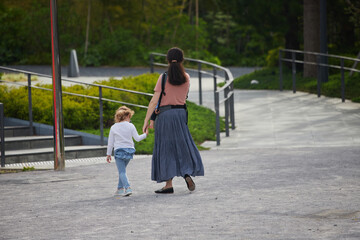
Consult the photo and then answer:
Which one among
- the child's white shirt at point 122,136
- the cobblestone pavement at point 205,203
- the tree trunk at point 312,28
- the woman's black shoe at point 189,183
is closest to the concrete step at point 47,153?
the cobblestone pavement at point 205,203

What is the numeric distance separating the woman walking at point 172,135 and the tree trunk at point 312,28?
12306 mm

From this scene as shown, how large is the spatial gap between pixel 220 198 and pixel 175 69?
1539mm

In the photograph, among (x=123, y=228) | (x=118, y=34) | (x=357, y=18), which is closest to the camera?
(x=123, y=228)

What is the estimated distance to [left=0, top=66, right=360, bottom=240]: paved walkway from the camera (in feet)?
19.8

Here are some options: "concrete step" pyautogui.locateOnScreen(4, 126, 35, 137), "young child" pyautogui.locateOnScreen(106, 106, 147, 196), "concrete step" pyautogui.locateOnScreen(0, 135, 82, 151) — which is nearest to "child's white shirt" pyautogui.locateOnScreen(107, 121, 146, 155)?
"young child" pyautogui.locateOnScreen(106, 106, 147, 196)

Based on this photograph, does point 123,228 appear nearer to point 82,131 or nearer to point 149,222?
point 149,222

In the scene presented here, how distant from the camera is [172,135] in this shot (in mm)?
7887

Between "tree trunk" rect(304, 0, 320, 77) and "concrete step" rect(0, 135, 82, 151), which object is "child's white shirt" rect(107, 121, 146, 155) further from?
"tree trunk" rect(304, 0, 320, 77)

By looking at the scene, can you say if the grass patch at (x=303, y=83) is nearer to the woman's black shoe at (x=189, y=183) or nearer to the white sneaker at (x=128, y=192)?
the woman's black shoe at (x=189, y=183)

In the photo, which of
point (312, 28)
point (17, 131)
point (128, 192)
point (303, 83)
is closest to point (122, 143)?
point (128, 192)

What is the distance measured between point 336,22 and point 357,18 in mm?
2716

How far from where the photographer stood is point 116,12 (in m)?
34.2

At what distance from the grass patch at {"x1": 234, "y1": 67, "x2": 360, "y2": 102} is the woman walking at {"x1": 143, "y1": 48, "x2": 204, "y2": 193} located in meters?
9.42

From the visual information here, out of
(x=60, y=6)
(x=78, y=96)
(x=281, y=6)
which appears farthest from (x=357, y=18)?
(x=60, y=6)
